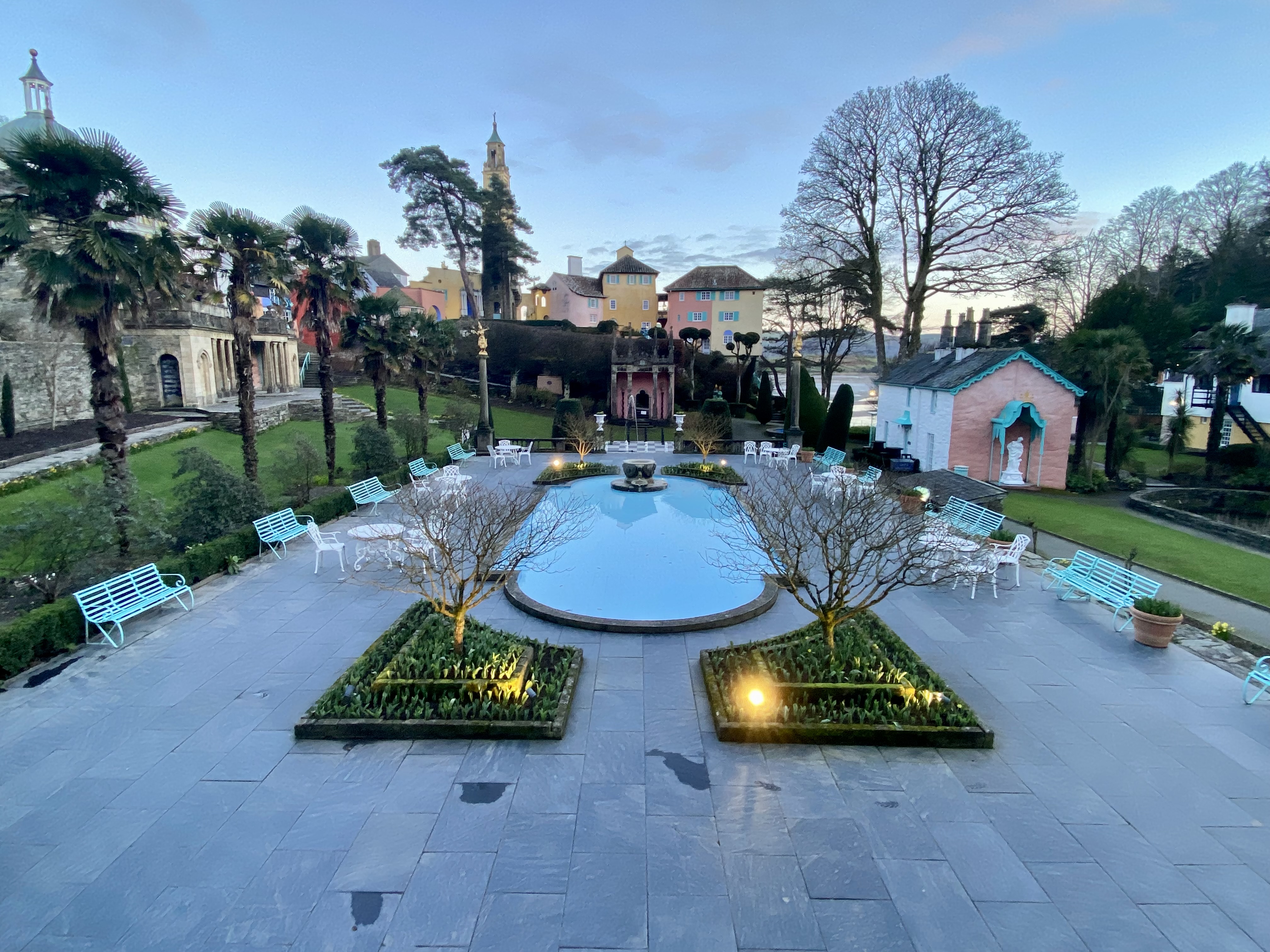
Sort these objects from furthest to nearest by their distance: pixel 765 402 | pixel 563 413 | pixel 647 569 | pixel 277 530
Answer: pixel 765 402 → pixel 563 413 → pixel 277 530 → pixel 647 569

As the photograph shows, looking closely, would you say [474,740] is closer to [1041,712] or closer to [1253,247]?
[1041,712]

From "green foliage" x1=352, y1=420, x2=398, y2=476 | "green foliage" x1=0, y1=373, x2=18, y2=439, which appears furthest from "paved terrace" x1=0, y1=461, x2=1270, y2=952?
"green foliage" x1=0, y1=373, x2=18, y2=439

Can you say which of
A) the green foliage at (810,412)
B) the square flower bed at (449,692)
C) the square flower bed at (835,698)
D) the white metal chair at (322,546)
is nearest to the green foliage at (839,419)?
the green foliage at (810,412)

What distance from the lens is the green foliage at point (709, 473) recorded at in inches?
770

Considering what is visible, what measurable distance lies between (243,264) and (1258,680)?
2057 cm

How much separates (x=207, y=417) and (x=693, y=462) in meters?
22.7

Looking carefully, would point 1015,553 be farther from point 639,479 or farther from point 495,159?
point 495,159

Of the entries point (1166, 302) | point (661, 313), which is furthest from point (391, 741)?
point (661, 313)

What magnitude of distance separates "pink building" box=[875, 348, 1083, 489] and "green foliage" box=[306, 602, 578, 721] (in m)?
19.7

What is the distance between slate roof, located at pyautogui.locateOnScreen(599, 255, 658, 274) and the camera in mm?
Answer: 56625

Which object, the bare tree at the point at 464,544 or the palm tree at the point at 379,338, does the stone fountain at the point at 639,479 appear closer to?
the bare tree at the point at 464,544

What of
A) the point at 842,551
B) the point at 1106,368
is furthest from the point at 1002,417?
the point at 842,551

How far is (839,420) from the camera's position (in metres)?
26.7

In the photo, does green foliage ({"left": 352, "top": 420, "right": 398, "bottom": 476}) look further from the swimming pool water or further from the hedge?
the hedge
